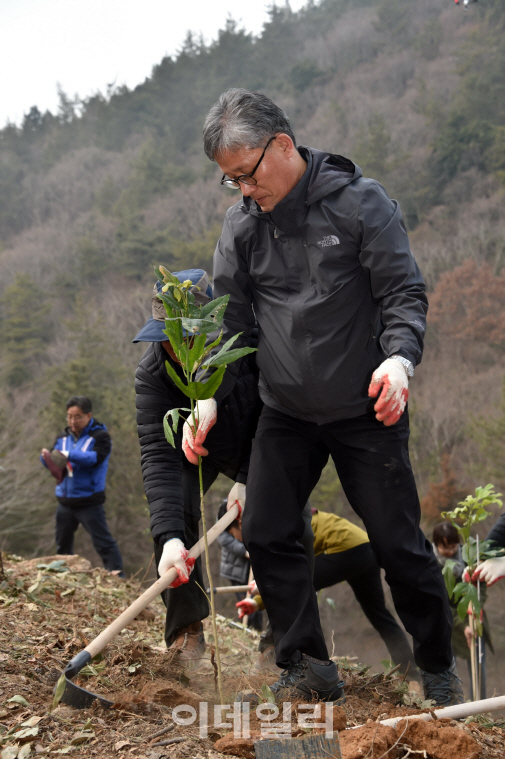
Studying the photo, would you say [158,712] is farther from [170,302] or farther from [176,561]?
[170,302]

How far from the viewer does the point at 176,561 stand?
9.73 feet

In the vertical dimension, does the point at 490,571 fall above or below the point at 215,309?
below

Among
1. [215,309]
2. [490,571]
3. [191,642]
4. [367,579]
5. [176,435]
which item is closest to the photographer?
[215,309]

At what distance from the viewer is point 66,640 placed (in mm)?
3342

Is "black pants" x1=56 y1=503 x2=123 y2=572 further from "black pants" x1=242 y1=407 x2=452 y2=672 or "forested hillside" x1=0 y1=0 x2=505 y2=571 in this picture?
"forested hillside" x1=0 y1=0 x2=505 y2=571

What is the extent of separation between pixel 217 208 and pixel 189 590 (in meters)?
36.8

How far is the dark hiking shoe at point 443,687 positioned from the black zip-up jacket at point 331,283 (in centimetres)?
121

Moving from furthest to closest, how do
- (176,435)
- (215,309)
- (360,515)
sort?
(176,435)
(360,515)
(215,309)

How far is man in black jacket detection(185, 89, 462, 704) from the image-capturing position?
8.73 feet

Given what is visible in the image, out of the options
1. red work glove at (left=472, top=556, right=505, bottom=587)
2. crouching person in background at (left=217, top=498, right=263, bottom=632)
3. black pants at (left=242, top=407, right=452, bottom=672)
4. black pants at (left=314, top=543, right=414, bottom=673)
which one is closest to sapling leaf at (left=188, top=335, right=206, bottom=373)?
black pants at (left=242, top=407, right=452, bottom=672)

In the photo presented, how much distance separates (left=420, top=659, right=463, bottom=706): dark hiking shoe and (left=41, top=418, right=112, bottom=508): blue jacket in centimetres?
495

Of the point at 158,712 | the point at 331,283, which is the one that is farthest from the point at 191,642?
the point at 331,283

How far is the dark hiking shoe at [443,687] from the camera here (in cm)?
291

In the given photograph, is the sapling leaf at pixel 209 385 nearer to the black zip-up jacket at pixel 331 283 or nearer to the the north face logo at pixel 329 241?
the black zip-up jacket at pixel 331 283
